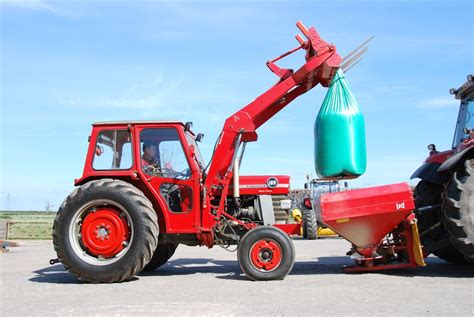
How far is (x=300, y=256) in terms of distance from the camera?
1067 centimetres

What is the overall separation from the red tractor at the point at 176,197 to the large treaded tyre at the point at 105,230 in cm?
1

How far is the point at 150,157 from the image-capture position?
7809 millimetres

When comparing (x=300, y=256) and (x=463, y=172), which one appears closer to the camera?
(x=463, y=172)

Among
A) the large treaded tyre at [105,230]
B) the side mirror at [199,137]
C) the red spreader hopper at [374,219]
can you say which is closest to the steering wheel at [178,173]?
the large treaded tyre at [105,230]

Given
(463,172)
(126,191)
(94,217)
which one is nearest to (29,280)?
(94,217)

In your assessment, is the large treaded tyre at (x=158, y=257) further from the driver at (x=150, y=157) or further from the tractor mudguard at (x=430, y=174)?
the tractor mudguard at (x=430, y=174)

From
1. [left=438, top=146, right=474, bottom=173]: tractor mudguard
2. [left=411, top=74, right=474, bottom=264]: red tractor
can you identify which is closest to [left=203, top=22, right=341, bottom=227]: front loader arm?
[left=438, top=146, right=474, bottom=173]: tractor mudguard

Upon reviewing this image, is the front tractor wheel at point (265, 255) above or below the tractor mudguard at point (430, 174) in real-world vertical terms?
below

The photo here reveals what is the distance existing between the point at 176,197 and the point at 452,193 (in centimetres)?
392


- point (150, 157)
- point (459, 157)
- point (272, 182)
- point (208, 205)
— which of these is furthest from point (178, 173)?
point (459, 157)

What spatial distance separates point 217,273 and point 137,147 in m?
2.34

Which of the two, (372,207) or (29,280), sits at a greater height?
(372,207)

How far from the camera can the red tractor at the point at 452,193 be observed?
6.78m

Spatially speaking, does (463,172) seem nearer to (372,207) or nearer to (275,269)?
(372,207)
